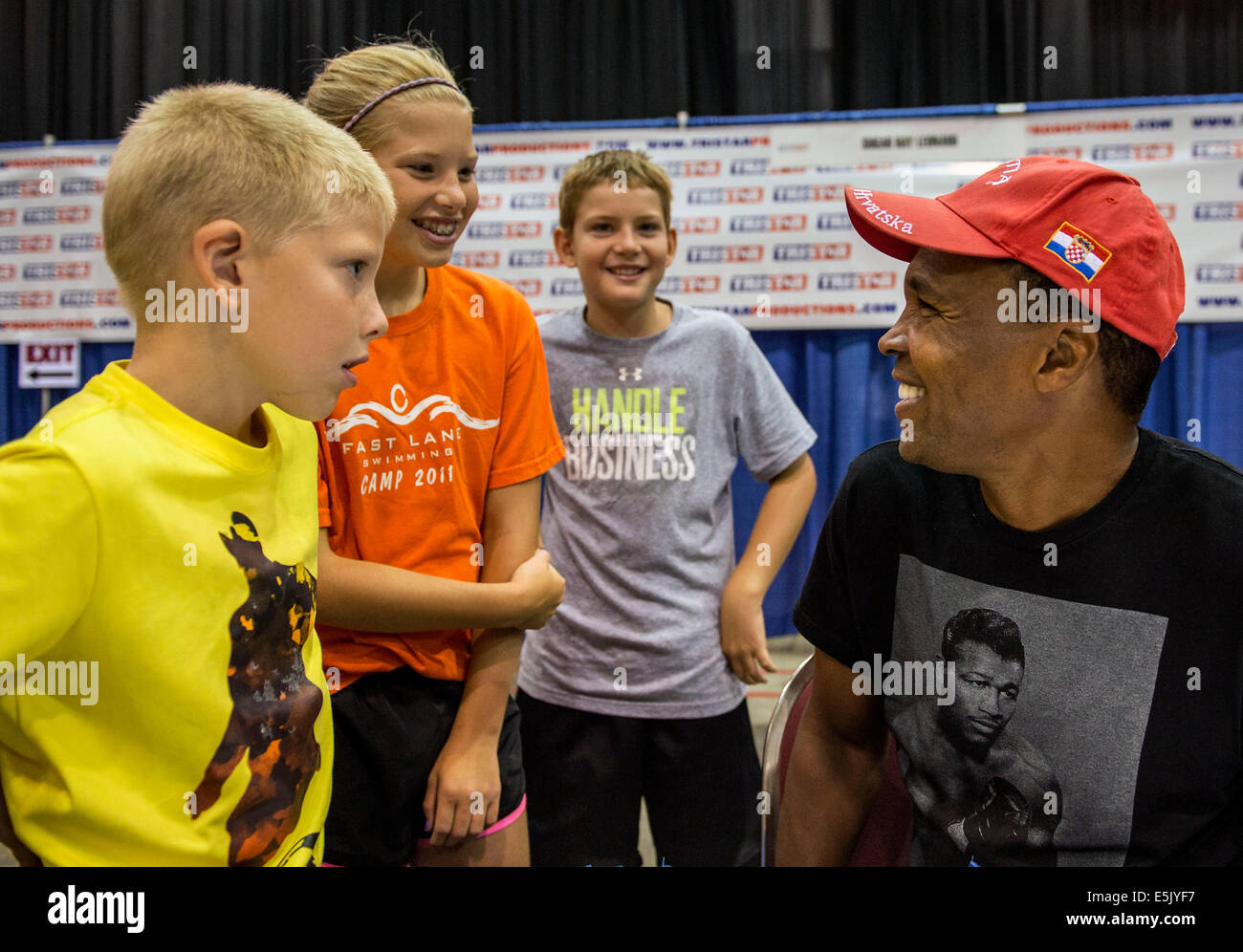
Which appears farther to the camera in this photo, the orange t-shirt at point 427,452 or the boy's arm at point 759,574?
the boy's arm at point 759,574

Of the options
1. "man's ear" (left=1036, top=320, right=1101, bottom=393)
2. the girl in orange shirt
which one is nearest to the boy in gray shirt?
the girl in orange shirt

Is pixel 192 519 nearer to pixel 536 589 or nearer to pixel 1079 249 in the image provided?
pixel 536 589

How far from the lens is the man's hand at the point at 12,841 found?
86 centimetres

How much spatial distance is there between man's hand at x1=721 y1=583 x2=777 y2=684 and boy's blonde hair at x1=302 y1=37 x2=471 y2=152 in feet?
3.75

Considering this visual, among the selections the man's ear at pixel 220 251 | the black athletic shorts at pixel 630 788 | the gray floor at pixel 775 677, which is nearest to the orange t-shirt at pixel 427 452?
the man's ear at pixel 220 251

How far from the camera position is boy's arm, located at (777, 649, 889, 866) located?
1.24 meters

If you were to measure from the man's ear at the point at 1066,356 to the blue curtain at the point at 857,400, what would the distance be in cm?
348

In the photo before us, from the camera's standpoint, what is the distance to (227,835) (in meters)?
0.90

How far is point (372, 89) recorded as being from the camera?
1295 mm

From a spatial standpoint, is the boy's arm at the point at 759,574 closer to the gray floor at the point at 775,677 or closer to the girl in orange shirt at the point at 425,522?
the girl in orange shirt at the point at 425,522

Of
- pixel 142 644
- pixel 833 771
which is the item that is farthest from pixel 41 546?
pixel 833 771

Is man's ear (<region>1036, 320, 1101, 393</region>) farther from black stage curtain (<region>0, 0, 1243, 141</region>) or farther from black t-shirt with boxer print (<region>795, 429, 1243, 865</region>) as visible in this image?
black stage curtain (<region>0, 0, 1243, 141</region>)
